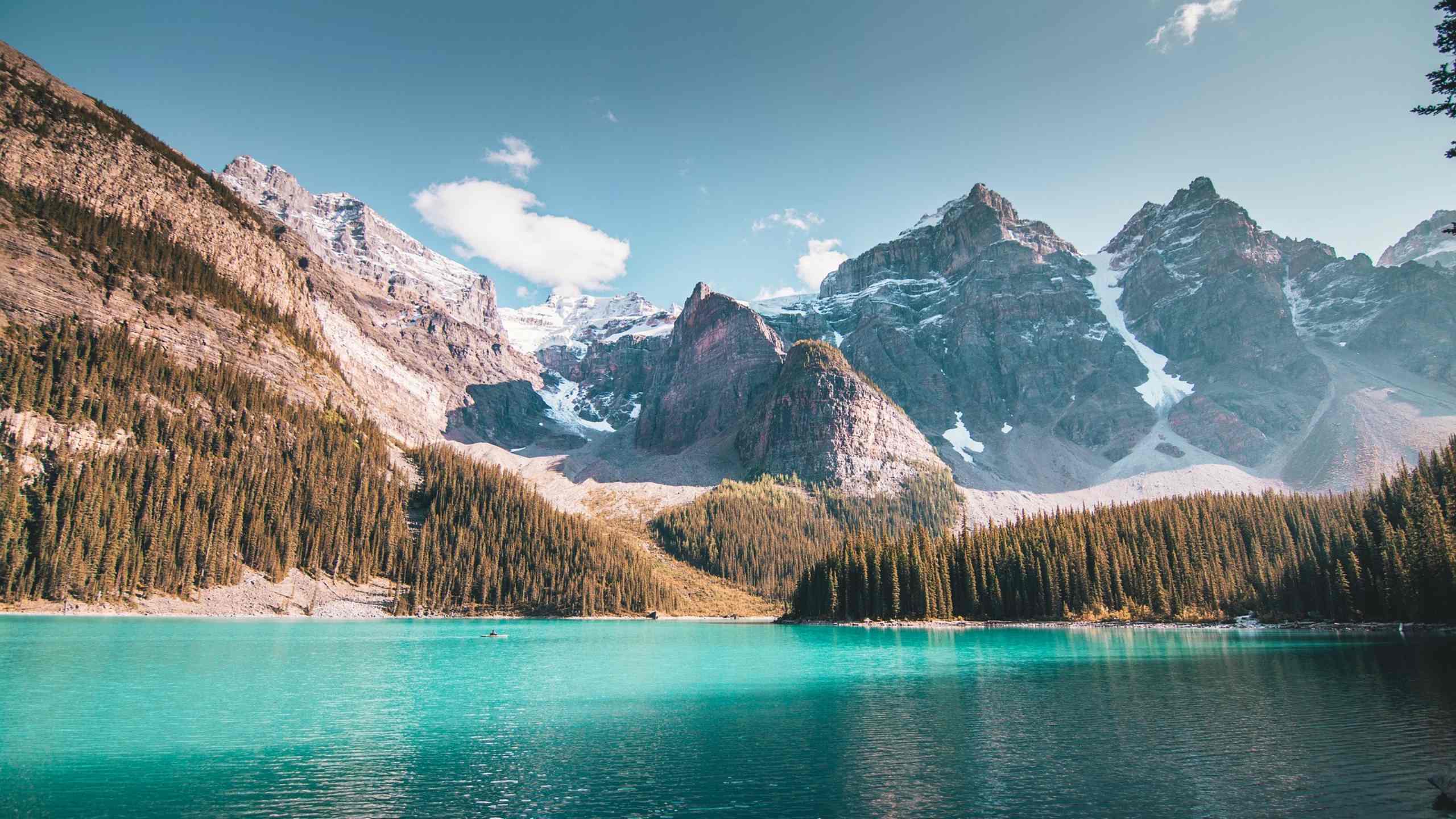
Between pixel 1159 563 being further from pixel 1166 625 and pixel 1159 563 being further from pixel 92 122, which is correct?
pixel 92 122

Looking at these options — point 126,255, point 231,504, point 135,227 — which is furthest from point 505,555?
point 135,227

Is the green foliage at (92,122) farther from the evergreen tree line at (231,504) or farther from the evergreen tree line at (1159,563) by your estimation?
the evergreen tree line at (1159,563)

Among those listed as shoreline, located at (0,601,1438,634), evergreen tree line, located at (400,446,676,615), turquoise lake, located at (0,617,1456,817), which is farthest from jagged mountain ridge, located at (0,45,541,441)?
turquoise lake, located at (0,617,1456,817)

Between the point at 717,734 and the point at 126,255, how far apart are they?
490ft

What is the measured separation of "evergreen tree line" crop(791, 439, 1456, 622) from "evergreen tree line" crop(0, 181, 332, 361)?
128419mm

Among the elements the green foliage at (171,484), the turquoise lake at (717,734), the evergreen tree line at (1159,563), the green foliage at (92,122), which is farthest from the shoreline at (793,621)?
the green foliage at (92,122)

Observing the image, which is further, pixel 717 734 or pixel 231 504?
pixel 231 504

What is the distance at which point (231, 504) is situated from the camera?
10581 centimetres

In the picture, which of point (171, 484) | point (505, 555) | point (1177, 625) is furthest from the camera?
point (505, 555)

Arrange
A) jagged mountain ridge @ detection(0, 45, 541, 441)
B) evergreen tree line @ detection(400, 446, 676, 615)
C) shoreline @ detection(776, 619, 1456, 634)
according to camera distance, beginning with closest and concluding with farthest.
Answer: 1. shoreline @ detection(776, 619, 1456, 634)
2. jagged mountain ridge @ detection(0, 45, 541, 441)
3. evergreen tree line @ detection(400, 446, 676, 615)

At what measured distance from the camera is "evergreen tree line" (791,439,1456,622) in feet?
289

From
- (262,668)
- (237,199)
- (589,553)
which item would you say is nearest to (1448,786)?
(262,668)

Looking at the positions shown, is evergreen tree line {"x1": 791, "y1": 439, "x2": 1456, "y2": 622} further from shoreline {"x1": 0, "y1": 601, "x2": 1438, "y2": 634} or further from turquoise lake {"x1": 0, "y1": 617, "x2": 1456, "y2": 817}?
turquoise lake {"x1": 0, "y1": 617, "x2": 1456, "y2": 817}

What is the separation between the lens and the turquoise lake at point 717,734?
64.5 ft
